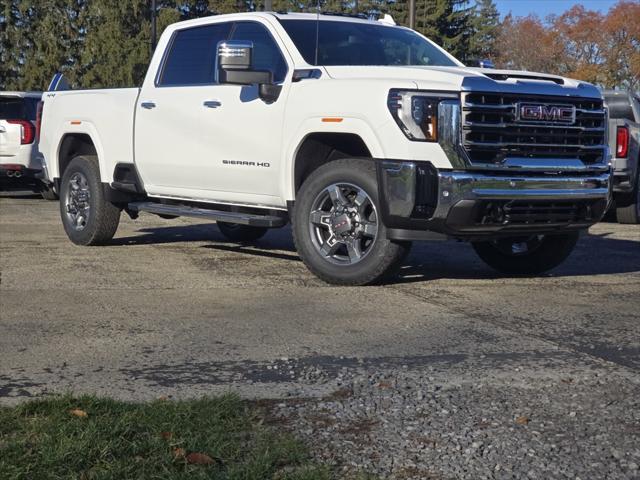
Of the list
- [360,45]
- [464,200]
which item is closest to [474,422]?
[464,200]

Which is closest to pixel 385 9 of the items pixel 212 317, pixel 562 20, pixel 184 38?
pixel 562 20

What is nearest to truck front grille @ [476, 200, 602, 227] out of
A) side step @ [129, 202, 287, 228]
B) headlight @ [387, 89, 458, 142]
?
headlight @ [387, 89, 458, 142]

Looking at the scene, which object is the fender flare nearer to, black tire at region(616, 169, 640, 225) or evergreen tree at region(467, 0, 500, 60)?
black tire at region(616, 169, 640, 225)

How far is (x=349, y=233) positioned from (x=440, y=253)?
9.15ft

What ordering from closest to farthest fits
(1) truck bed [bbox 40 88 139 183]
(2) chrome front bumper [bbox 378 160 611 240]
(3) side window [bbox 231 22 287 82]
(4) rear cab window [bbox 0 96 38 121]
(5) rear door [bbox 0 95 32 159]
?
(2) chrome front bumper [bbox 378 160 611 240] < (3) side window [bbox 231 22 287 82] < (1) truck bed [bbox 40 88 139 183] < (5) rear door [bbox 0 95 32 159] < (4) rear cab window [bbox 0 96 38 121]

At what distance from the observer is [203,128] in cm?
870

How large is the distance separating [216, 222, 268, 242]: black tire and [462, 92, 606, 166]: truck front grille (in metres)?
4.08

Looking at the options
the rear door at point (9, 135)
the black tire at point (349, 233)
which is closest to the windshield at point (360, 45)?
the black tire at point (349, 233)

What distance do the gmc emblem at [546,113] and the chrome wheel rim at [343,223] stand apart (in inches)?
47.6

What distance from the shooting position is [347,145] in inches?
312

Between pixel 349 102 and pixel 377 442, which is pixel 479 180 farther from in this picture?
pixel 377 442

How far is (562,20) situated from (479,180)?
50.6 meters

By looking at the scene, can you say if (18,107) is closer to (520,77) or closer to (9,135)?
(9,135)

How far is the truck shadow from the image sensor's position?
8.66 meters
